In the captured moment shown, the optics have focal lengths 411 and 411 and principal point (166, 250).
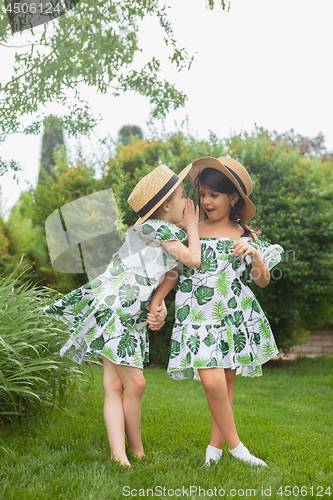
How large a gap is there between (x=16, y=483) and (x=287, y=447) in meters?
1.60

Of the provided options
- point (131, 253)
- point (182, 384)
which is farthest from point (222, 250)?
point (182, 384)

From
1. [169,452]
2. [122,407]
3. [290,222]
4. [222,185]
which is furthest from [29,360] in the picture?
[290,222]

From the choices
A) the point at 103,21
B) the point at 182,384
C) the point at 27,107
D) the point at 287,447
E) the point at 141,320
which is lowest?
the point at 182,384

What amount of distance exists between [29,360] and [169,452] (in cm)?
105

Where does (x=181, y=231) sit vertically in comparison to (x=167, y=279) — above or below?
above

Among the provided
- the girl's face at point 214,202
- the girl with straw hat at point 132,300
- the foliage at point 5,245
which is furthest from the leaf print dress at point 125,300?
the foliage at point 5,245

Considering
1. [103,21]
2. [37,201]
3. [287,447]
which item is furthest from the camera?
[37,201]

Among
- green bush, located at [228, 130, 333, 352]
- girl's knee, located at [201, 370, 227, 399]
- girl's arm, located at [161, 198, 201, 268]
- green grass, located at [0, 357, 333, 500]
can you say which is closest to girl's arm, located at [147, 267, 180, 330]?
girl's arm, located at [161, 198, 201, 268]

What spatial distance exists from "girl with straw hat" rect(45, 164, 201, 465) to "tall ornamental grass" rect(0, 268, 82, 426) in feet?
1.46

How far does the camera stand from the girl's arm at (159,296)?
215cm

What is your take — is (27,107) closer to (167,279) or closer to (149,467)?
(167,279)

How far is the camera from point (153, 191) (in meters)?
2.21

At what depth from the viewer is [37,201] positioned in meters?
6.91

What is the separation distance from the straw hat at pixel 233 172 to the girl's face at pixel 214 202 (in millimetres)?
90
